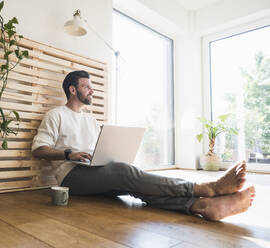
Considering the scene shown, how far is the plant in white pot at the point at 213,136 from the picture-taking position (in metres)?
3.88

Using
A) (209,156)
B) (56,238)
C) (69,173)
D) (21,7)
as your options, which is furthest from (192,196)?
(209,156)

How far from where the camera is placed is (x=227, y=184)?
4.29 ft

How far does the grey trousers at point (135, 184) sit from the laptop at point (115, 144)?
7cm

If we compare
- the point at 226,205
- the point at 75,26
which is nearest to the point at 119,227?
the point at 226,205

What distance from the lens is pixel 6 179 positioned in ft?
7.00

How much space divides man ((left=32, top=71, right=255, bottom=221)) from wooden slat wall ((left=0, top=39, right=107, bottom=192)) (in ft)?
0.59

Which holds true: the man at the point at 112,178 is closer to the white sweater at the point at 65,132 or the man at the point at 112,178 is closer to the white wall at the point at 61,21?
the white sweater at the point at 65,132

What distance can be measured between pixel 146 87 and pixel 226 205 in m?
2.82

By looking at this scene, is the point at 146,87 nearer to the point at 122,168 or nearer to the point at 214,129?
the point at 214,129

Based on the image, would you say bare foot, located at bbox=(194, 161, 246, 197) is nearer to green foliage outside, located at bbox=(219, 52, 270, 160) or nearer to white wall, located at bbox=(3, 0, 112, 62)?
white wall, located at bbox=(3, 0, 112, 62)

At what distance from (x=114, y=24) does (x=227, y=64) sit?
6.17 feet

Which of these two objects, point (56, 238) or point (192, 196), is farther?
point (192, 196)

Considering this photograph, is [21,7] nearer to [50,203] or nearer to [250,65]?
[50,203]

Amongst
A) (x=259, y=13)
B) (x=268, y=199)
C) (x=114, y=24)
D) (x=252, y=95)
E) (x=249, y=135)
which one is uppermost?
(x=259, y=13)
